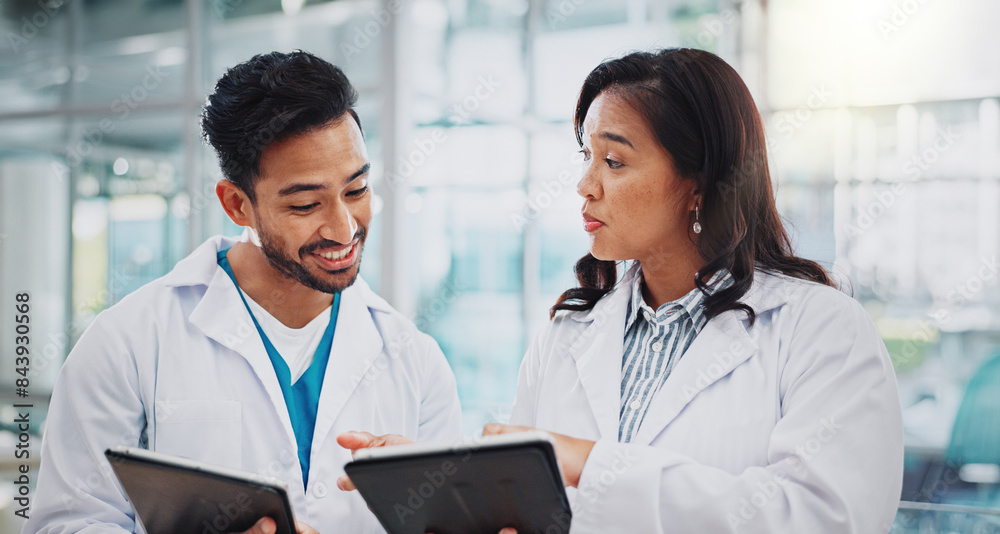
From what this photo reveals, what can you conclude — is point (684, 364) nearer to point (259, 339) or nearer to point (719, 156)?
point (719, 156)

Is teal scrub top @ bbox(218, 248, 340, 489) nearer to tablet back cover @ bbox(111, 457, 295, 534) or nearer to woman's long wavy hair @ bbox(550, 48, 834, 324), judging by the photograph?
tablet back cover @ bbox(111, 457, 295, 534)

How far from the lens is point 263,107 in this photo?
1.54m

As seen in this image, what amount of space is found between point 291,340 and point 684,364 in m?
0.87

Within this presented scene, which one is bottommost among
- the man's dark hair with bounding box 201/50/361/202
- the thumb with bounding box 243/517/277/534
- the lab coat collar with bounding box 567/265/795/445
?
the thumb with bounding box 243/517/277/534

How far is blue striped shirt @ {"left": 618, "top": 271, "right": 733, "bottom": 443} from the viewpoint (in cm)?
139

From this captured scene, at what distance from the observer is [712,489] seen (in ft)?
3.79

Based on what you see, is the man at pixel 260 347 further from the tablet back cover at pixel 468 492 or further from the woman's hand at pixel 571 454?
the woman's hand at pixel 571 454

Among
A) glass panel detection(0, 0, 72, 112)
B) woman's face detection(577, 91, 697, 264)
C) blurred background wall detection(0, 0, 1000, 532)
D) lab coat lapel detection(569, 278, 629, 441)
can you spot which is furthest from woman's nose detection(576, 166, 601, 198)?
glass panel detection(0, 0, 72, 112)

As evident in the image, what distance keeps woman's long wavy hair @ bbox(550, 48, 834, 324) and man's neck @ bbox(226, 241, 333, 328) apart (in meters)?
0.85

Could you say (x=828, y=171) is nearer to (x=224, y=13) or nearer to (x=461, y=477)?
(x=224, y=13)

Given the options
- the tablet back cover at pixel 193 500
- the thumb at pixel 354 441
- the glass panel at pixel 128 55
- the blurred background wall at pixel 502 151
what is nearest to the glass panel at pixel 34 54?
the blurred background wall at pixel 502 151

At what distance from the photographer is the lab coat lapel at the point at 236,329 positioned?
156cm

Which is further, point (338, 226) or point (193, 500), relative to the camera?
point (338, 226)

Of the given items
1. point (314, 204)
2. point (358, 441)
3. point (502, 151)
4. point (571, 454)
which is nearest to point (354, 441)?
point (358, 441)
